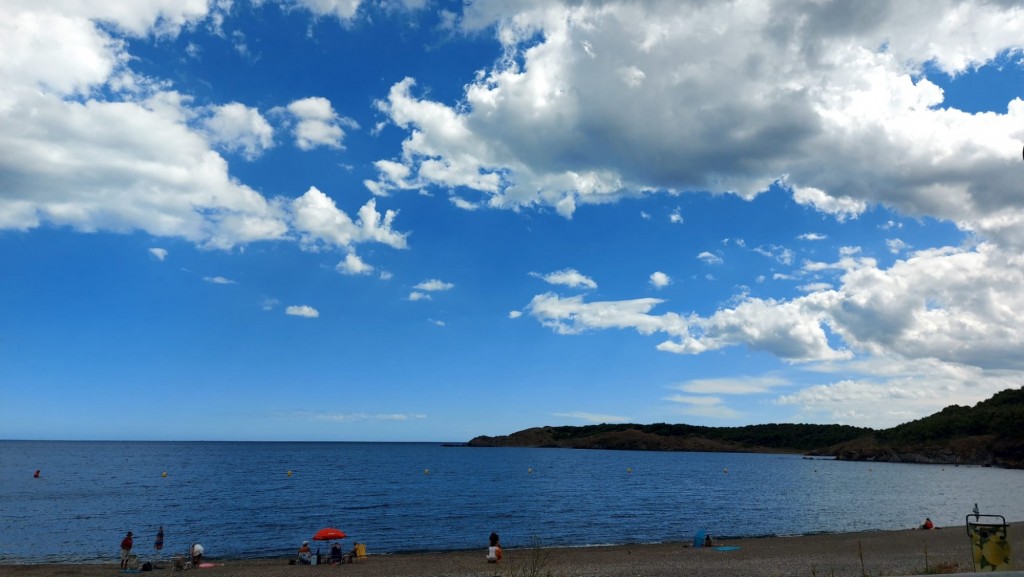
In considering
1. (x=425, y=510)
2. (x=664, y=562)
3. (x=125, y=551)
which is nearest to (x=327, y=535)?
(x=125, y=551)

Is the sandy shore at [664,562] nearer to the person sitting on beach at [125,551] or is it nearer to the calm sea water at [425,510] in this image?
the person sitting on beach at [125,551]

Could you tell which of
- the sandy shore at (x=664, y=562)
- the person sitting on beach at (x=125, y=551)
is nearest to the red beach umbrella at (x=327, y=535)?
the sandy shore at (x=664, y=562)

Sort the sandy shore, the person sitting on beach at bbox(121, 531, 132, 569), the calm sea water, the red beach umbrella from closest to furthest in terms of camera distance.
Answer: the sandy shore, the person sitting on beach at bbox(121, 531, 132, 569), the red beach umbrella, the calm sea water

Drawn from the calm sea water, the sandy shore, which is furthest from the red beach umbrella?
the calm sea water

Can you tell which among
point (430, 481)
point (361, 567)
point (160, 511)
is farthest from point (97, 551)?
point (430, 481)

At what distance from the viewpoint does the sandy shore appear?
31.2m

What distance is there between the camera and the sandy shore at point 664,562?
3116 centimetres

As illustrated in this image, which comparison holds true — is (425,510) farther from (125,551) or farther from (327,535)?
(125,551)

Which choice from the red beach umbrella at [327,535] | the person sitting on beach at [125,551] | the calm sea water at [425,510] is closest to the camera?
the person sitting on beach at [125,551]

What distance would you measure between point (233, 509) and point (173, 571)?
121 feet

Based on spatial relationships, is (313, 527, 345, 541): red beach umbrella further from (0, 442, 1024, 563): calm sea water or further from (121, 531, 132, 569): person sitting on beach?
(121, 531, 132, 569): person sitting on beach

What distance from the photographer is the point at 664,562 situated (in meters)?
35.9

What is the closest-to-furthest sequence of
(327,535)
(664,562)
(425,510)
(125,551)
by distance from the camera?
(664,562)
(125,551)
(327,535)
(425,510)

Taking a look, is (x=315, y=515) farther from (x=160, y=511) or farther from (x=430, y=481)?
(x=430, y=481)
